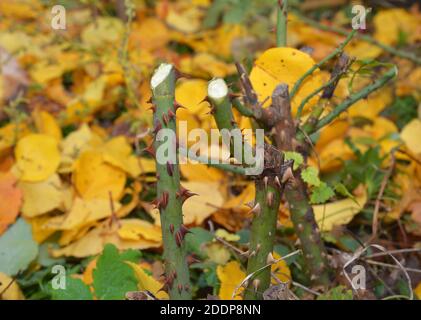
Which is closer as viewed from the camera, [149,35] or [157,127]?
[157,127]

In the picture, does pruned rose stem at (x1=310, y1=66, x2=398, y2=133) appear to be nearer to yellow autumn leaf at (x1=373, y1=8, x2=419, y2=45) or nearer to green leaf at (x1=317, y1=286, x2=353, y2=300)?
green leaf at (x1=317, y1=286, x2=353, y2=300)

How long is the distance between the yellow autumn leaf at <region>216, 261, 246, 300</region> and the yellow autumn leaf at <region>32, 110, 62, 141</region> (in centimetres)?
59

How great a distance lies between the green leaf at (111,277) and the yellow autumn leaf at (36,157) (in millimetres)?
389

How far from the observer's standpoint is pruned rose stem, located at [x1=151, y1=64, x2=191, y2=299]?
796 mm

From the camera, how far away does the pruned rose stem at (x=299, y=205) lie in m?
0.94

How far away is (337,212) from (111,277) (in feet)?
1.28

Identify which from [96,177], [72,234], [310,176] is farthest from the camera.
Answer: [96,177]

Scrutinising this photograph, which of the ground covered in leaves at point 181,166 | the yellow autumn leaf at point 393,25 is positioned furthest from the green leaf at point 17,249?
the yellow autumn leaf at point 393,25

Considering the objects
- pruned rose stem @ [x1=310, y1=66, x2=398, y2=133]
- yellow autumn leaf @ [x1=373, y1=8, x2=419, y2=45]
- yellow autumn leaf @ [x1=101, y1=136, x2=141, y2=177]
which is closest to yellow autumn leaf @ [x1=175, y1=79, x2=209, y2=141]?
yellow autumn leaf @ [x1=101, y1=136, x2=141, y2=177]

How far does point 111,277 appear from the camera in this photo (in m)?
0.95

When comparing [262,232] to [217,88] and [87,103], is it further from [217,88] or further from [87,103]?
[87,103]

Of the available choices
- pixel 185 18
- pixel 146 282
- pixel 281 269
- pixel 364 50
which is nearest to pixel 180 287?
pixel 146 282

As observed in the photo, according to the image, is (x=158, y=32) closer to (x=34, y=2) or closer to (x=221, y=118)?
(x=34, y=2)

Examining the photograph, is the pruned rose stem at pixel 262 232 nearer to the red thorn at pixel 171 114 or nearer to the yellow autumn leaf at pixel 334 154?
the red thorn at pixel 171 114
